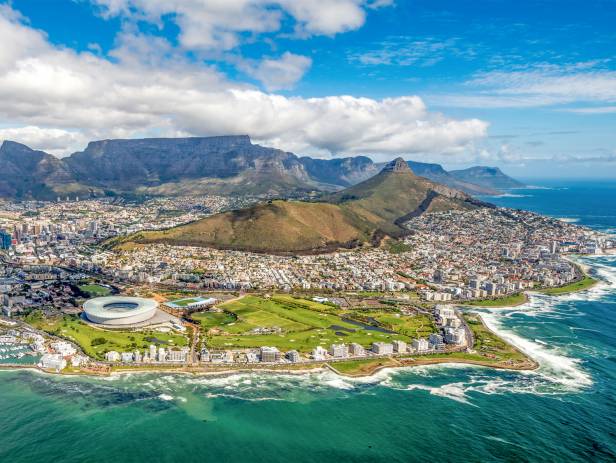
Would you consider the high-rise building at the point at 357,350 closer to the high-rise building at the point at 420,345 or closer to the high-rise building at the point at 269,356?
the high-rise building at the point at 420,345

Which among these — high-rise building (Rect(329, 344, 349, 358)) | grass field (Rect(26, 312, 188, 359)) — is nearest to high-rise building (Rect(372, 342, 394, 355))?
high-rise building (Rect(329, 344, 349, 358))

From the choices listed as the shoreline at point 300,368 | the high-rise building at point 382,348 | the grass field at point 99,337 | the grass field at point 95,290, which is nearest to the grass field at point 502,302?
the shoreline at point 300,368

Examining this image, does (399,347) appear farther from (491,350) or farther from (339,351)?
(491,350)

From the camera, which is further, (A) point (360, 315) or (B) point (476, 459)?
(A) point (360, 315)

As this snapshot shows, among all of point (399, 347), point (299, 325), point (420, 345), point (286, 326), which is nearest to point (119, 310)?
point (286, 326)

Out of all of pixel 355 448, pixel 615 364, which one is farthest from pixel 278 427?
pixel 615 364

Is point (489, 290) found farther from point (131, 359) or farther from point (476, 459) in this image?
point (131, 359)

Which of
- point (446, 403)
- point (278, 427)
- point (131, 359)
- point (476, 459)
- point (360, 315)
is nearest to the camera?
point (476, 459)

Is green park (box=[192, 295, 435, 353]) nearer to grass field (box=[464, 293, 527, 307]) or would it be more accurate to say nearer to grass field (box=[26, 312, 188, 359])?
grass field (box=[26, 312, 188, 359])
